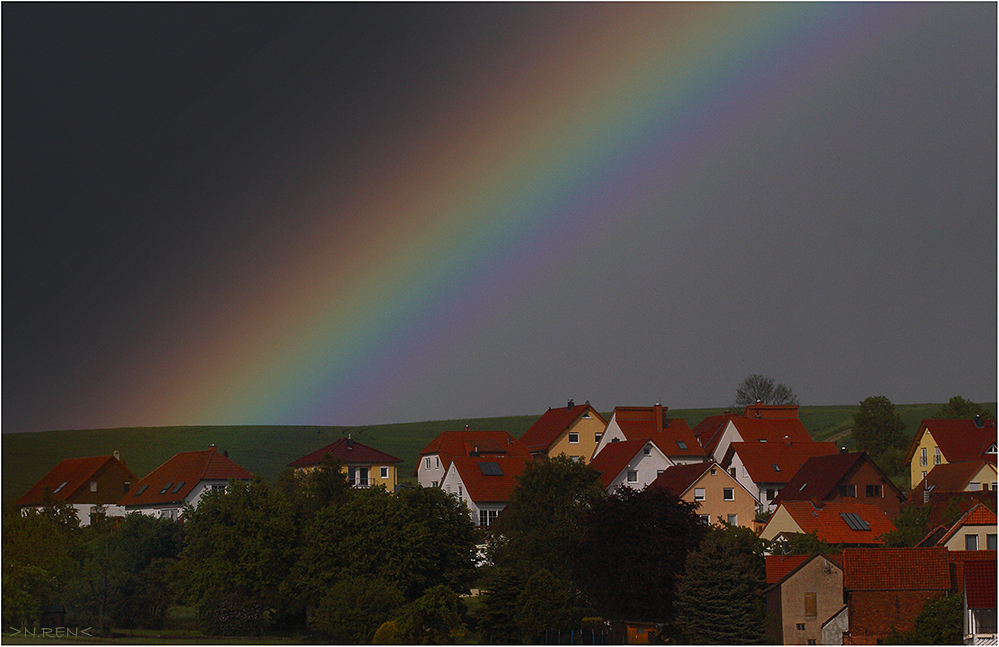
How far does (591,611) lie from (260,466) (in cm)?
11544

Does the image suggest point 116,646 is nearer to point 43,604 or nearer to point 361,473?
point 43,604

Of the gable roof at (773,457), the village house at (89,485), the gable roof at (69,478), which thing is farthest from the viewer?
the village house at (89,485)

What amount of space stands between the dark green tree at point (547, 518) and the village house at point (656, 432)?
37729 mm

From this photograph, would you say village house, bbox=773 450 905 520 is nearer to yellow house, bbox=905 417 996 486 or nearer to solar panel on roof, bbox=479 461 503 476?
yellow house, bbox=905 417 996 486

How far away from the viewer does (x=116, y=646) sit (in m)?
45.3

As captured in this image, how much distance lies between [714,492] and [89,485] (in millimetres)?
49000

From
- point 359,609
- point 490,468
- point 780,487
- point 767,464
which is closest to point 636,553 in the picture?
point 359,609

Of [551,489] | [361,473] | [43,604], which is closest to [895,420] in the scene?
[361,473]

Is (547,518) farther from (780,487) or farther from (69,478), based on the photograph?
(69,478)

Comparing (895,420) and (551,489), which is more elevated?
(895,420)

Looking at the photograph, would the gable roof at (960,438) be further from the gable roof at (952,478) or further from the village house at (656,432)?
the village house at (656,432)

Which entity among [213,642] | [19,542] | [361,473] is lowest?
[213,642]

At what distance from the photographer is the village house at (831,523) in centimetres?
6419

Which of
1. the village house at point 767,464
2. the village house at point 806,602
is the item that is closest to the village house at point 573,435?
the village house at point 767,464
